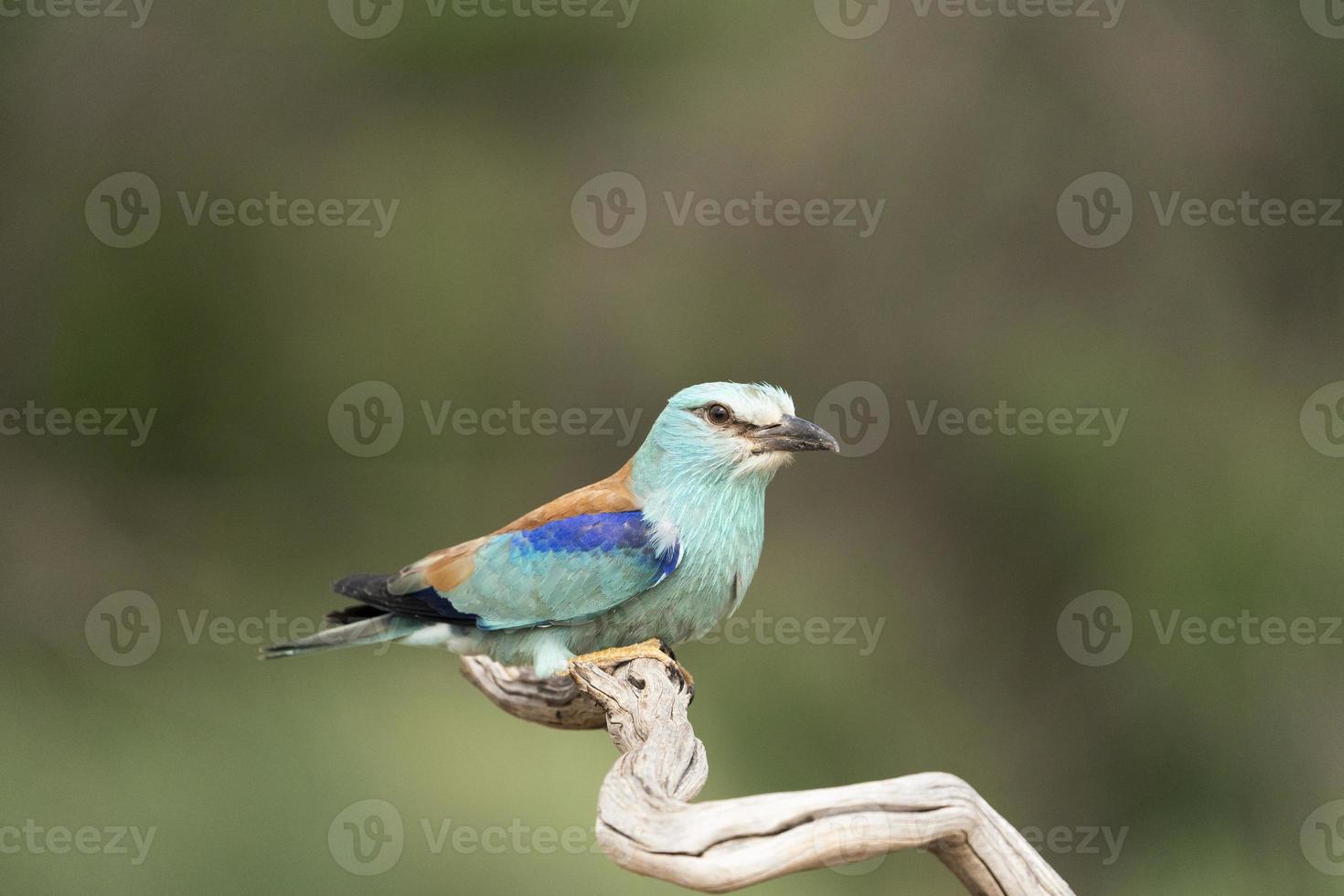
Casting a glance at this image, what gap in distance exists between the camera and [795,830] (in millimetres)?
2500

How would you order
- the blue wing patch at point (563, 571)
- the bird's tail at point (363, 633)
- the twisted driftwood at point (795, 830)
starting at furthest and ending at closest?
the bird's tail at point (363, 633)
the blue wing patch at point (563, 571)
the twisted driftwood at point (795, 830)

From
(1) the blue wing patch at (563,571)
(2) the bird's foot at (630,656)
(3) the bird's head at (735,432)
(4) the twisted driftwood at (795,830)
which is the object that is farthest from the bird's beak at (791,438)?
(4) the twisted driftwood at (795,830)

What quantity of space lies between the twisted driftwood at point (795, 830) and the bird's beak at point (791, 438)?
3.30ft

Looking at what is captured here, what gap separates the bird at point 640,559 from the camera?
3.56 metres

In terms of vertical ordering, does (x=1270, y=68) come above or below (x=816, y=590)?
above

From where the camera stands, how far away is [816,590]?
686 centimetres

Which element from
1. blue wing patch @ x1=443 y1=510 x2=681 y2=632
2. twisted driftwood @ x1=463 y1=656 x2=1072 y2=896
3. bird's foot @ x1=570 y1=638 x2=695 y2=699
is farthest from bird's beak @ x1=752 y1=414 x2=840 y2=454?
twisted driftwood @ x1=463 y1=656 x2=1072 y2=896

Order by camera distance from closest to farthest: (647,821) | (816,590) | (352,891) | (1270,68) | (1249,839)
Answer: (647,821), (352,891), (1249,839), (1270,68), (816,590)

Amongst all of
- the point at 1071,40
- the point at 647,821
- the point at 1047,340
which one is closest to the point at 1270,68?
the point at 1071,40

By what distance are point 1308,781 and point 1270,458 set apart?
144cm

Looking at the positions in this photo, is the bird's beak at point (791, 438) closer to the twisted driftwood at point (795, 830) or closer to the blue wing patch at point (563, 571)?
the blue wing patch at point (563, 571)

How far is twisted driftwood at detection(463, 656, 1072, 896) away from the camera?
2492 mm

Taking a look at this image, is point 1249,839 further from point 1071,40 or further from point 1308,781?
point 1071,40

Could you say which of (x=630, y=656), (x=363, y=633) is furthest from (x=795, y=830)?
(x=363, y=633)
